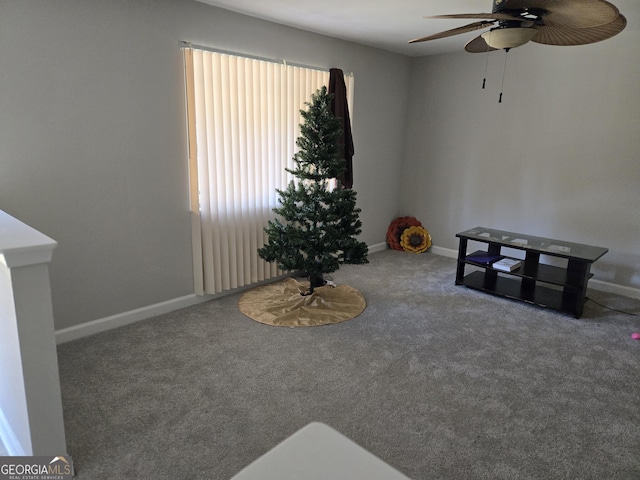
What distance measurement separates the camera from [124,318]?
10.1 feet

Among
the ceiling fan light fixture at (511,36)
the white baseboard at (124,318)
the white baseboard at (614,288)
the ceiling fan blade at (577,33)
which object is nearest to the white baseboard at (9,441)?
the white baseboard at (124,318)

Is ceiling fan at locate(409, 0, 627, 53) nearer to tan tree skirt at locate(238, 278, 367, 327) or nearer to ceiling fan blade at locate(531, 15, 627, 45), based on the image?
ceiling fan blade at locate(531, 15, 627, 45)

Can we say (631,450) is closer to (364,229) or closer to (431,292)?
(431,292)

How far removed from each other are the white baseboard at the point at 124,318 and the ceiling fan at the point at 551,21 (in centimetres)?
268

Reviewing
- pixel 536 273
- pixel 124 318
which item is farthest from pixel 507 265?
pixel 124 318

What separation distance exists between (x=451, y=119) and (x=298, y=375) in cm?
363

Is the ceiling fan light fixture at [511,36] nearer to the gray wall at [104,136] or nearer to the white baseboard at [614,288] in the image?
the gray wall at [104,136]

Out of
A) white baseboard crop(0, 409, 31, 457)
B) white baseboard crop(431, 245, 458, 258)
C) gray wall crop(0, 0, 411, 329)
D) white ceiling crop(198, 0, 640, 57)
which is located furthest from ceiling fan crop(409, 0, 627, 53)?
white baseboard crop(431, 245, 458, 258)

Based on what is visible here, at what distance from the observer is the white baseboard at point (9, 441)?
1767 mm

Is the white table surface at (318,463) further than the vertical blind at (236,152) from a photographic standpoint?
No

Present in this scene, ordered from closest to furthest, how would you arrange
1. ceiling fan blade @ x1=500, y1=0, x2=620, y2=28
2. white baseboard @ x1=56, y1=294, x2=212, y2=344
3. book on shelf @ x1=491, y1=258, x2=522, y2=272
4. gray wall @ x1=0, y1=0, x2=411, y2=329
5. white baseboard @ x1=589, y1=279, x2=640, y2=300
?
ceiling fan blade @ x1=500, y1=0, x2=620, y2=28 → gray wall @ x1=0, y1=0, x2=411, y2=329 → white baseboard @ x1=56, y1=294, x2=212, y2=344 → book on shelf @ x1=491, y1=258, x2=522, y2=272 → white baseboard @ x1=589, y1=279, x2=640, y2=300

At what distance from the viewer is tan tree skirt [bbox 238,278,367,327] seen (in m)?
3.23

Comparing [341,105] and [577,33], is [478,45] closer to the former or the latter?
[577,33]

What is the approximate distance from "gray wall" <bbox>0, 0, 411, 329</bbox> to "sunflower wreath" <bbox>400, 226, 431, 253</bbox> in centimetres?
268
